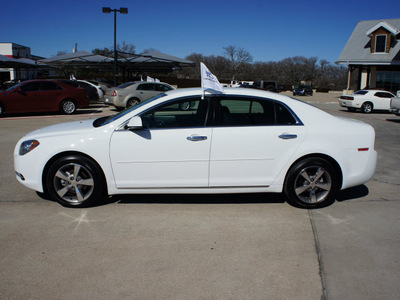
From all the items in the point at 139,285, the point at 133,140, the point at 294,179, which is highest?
the point at 133,140

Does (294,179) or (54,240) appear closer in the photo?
(54,240)

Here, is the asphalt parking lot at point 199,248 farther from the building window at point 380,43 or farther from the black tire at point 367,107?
the building window at point 380,43

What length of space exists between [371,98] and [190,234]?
20.1 metres

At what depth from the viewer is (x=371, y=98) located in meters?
21.1

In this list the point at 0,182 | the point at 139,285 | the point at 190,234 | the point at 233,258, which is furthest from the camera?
the point at 0,182

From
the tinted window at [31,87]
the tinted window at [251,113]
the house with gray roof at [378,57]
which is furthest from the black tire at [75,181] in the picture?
the house with gray roof at [378,57]

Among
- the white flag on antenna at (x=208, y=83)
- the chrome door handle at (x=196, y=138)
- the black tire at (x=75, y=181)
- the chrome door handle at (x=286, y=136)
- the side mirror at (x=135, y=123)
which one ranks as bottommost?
the black tire at (x=75, y=181)

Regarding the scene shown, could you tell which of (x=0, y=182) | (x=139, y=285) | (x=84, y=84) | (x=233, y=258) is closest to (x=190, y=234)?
(x=233, y=258)

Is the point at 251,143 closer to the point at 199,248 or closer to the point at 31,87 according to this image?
the point at 199,248

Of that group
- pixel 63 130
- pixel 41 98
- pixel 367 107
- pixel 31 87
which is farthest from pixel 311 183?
pixel 367 107

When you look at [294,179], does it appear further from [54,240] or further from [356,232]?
[54,240]

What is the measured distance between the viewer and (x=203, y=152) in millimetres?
4543

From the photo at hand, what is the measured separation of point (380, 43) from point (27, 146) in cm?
3656

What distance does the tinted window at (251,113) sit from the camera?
4.69 meters
